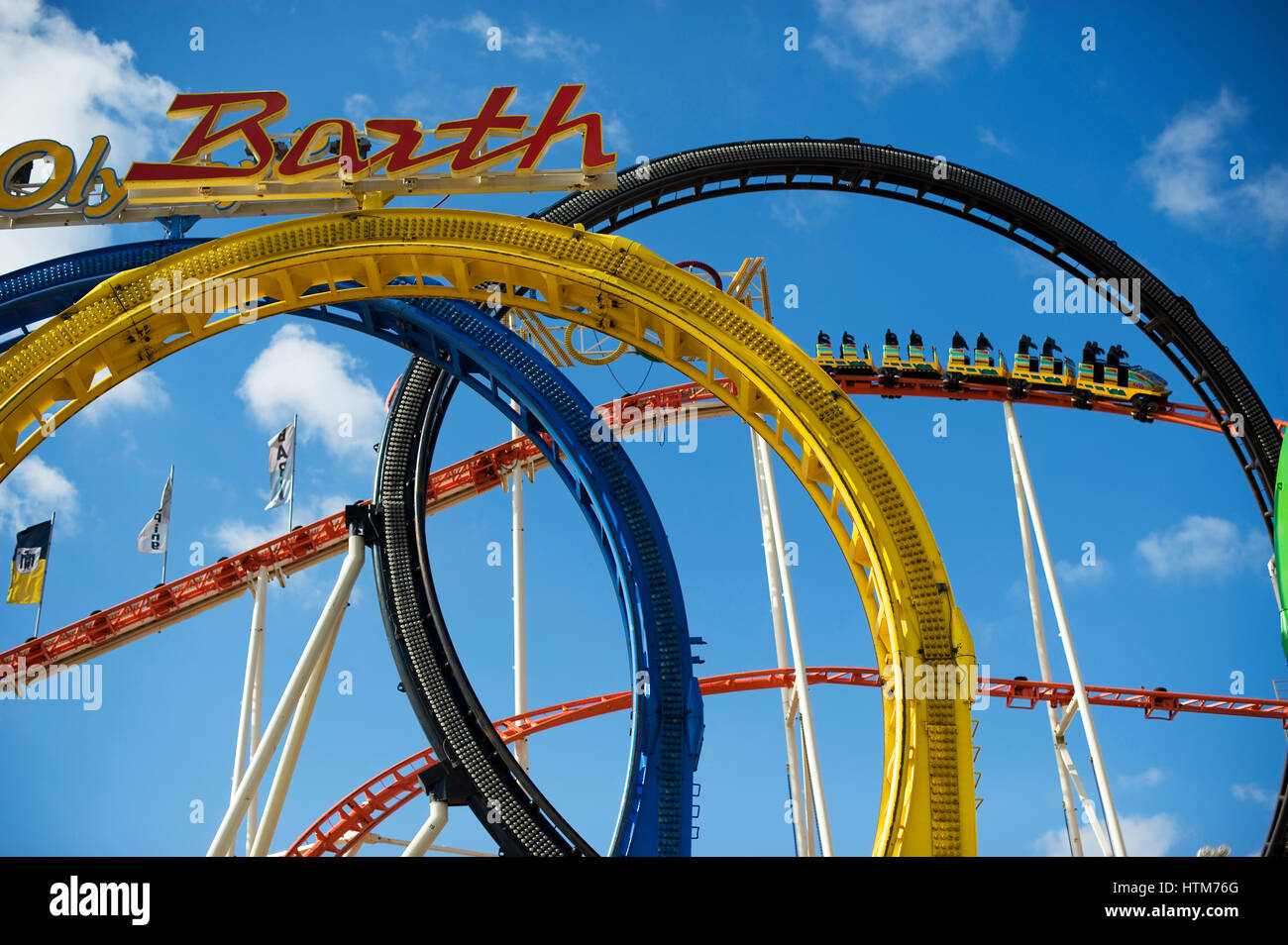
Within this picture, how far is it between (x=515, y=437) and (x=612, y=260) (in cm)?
964

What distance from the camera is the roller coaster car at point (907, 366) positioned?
24.8 m

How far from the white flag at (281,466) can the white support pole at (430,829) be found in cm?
706

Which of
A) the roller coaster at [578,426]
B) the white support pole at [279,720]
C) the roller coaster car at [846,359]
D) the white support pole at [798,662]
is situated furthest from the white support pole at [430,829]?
the roller coaster car at [846,359]

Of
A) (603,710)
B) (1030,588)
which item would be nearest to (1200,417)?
(1030,588)

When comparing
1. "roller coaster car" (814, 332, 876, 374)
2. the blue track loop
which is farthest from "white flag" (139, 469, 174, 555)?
"roller coaster car" (814, 332, 876, 374)

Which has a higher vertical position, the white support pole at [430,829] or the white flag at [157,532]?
the white flag at [157,532]

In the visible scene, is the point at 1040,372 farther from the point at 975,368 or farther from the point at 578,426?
the point at 578,426

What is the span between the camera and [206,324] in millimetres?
10773

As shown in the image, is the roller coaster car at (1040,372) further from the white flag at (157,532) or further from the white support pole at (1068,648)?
the white flag at (157,532)

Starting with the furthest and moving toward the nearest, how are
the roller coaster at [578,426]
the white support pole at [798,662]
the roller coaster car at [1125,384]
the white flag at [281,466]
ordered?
the roller coaster car at [1125,384]
the white flag at [281,466]
the white support pole at [798,662]
the roller coaster at [578,426]

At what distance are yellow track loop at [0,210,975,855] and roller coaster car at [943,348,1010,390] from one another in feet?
47.7

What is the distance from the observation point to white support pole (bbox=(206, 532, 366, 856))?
11.4 metres

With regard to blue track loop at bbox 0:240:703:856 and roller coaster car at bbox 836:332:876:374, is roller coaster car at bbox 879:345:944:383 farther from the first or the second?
blue track loop at bbox 0:240:703:856
